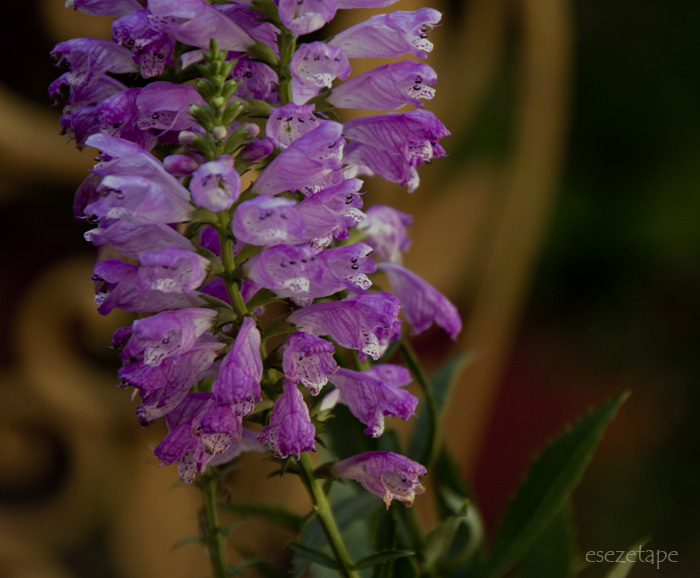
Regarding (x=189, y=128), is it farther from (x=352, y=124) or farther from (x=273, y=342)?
(x=273, y=342)

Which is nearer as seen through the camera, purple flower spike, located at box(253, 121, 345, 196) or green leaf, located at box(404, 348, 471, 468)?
purple flower spike, located at box(253, 121, 345, 196)

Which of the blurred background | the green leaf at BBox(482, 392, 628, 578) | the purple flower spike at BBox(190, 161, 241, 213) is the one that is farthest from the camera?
the blurred background

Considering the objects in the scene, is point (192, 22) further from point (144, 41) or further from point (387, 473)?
point (387, 473)

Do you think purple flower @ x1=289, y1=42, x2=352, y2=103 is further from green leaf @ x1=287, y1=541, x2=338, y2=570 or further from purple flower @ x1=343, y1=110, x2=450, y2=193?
green leaf @ x1=287, y1=541, x2=338, y2=570

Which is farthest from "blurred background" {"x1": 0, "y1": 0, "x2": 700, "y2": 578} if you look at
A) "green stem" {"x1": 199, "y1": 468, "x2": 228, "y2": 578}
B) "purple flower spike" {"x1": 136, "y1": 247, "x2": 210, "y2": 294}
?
"purple flower spike" {"x1": 136, "y1": 247, "x2": 210, "y2": 294}

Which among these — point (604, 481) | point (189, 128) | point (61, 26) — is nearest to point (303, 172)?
point (189, 128)

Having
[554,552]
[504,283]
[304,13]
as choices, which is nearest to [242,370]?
[304,13]
